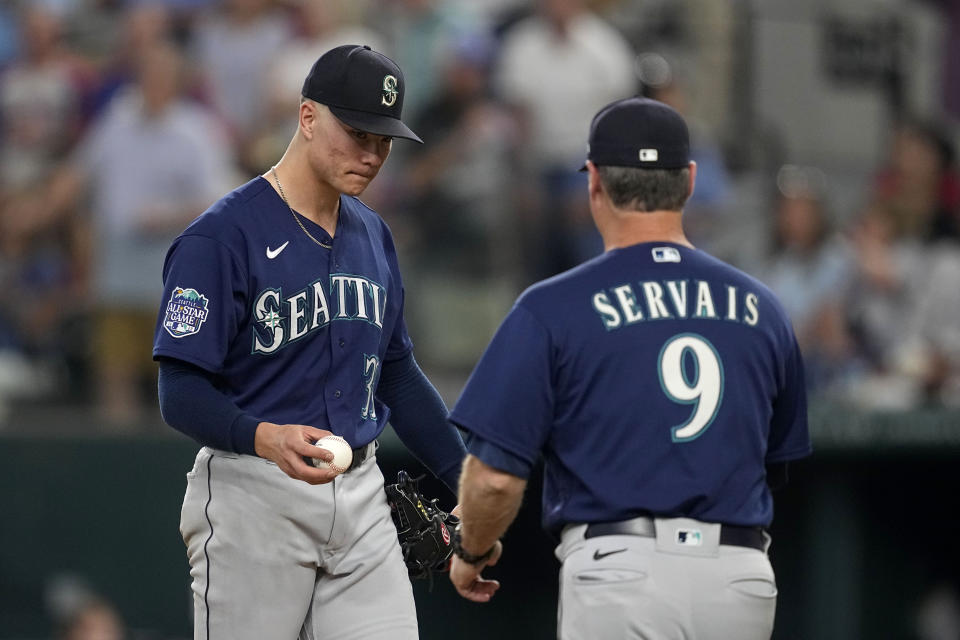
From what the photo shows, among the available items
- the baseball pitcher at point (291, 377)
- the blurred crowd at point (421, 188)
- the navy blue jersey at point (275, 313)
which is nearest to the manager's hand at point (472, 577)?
the baseball pitcher at point (291, 377)

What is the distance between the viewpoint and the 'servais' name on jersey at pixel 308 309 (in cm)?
353

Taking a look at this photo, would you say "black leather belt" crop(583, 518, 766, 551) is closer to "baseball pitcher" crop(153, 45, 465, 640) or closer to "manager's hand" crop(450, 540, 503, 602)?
"manager's hand" crop(450, 540, 503, 602)

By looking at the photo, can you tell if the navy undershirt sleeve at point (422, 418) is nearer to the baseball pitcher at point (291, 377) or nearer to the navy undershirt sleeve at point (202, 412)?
the baseball pitcher at point (291, 377)

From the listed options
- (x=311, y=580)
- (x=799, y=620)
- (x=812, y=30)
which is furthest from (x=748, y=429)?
(x=812, y=30)

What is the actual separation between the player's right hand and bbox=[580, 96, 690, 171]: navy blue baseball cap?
93cm

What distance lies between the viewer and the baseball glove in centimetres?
384

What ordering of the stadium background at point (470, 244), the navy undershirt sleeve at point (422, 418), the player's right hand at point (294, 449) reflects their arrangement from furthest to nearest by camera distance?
the stadium background at point (470, 244) < the navy undershirt sleeve at point (422, 418) < the player's right hand at point (294, 449)

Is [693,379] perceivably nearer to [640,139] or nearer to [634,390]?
[634,390]

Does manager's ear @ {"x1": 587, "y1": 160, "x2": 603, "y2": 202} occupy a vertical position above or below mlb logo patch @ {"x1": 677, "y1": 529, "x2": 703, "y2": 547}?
above

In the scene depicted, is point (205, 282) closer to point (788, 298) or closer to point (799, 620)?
point (788, 298)

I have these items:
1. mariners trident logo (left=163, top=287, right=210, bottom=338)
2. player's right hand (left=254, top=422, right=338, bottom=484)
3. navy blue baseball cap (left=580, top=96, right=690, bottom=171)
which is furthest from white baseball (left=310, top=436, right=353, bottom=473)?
navy blue baseball cap (left=580, top=96, right=690, bottom=171)

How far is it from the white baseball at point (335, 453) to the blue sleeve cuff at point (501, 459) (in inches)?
11.4

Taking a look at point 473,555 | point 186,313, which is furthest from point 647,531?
point 186,313

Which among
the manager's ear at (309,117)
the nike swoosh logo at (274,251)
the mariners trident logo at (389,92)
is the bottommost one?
the nike swoosh logo at (274,251)
